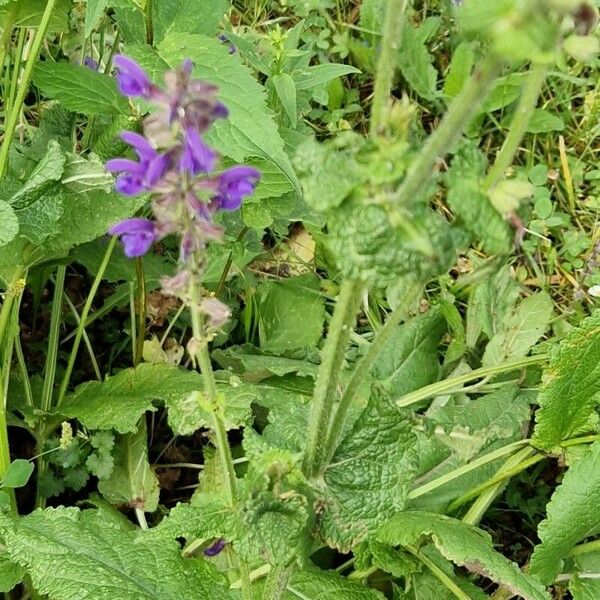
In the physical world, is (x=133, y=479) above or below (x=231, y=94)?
below

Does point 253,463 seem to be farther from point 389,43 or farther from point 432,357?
point 432,357

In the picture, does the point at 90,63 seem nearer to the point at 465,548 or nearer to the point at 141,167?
the point at 141,167

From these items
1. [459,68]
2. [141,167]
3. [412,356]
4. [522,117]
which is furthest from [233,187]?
[459,68]

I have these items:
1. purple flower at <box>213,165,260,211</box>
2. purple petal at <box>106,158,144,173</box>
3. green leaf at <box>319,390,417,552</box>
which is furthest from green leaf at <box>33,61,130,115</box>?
green leaf at <box>319,390,417,552</box>

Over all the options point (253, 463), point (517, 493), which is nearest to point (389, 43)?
point (253, 463)

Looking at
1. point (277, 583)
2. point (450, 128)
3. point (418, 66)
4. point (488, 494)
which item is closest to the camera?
point (450, 128)

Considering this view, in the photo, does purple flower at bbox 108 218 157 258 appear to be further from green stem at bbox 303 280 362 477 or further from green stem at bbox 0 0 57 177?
green stem at bbox 0 0 57 177
